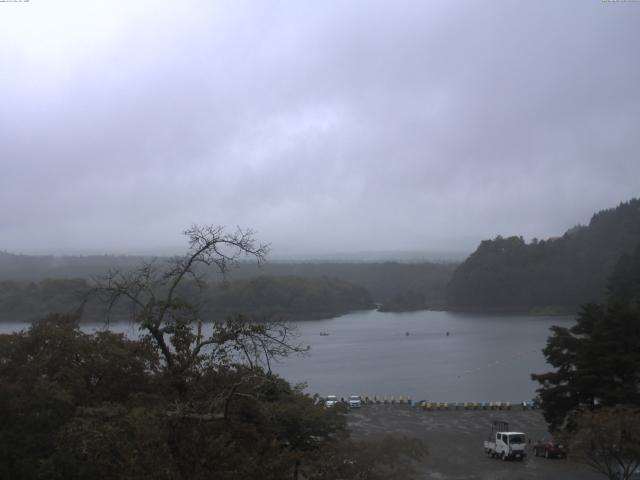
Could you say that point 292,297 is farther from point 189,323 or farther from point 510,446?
point 189,323

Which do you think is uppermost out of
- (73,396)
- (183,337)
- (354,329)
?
(183,337)

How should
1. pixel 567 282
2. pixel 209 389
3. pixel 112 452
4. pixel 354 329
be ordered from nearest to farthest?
pixel 112 452 → pixel 209 389 → pixel 354 329 → pixel 567 282

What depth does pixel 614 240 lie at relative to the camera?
164 ft

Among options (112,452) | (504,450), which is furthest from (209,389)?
(504,450)

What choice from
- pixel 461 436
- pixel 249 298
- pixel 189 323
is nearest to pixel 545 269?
pixel 249 298

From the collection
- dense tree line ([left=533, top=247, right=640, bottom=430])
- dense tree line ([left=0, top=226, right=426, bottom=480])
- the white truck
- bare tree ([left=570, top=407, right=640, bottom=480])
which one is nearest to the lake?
the white truck

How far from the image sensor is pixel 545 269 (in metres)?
49.6

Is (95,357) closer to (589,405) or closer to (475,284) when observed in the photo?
(589,405)

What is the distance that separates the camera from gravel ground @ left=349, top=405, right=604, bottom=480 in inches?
395

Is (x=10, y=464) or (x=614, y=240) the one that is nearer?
(x=10, y=464)

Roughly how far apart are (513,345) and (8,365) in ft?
101

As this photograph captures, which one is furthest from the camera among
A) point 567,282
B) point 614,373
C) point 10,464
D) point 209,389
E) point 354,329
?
point 567,282

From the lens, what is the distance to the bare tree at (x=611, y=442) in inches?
310

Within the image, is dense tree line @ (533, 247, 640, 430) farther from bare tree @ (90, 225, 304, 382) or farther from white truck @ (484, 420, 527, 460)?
bare tree @ (90, 225, 304, 382)
